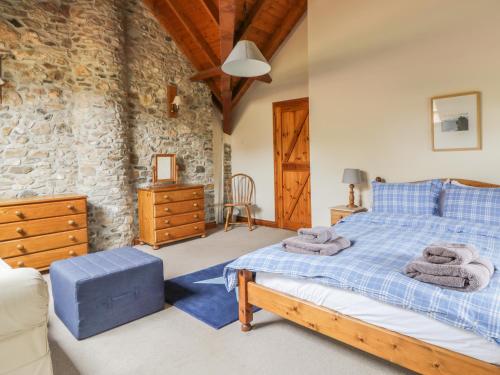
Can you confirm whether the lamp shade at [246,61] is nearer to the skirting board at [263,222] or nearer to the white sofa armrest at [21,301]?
the white sofa armrest at [21,301]

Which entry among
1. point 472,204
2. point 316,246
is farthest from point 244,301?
point 472,204

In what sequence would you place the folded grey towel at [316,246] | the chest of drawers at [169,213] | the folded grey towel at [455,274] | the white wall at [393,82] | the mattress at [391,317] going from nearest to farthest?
the mattress at [391,317]
the folded grey towel at [455,274]
the folded grey towel at [316,246]
the white wall at [393,82]
the chest of drawers at [169,213]

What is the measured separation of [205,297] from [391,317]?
1.80 metres

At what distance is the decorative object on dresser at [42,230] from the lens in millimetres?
3590

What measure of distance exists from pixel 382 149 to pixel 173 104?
333cm

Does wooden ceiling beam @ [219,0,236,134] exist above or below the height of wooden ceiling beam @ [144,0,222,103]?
below

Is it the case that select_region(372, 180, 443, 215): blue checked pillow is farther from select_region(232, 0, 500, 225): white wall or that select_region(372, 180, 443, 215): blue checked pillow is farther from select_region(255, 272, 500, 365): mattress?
select_region(255, 272, 500, 365): mattress

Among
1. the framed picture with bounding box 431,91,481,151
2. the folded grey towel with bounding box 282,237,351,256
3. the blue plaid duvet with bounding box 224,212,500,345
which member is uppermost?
the framed picture with bounding box 431,91,481,151

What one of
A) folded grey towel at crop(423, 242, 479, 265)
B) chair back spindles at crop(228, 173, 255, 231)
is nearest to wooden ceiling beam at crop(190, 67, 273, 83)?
chair back spindles at crop(228, 173, 255, 231)

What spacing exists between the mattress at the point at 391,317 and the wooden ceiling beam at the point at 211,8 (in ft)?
13.2

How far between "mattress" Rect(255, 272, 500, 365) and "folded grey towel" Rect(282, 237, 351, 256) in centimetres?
22

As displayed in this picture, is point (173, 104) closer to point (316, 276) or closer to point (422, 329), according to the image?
point (316, 276)

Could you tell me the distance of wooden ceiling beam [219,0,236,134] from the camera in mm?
3920

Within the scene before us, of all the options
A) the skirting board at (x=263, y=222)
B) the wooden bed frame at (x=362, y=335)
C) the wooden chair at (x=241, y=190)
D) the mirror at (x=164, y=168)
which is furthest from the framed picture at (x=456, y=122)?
the mirror at (x=164, y=168)
